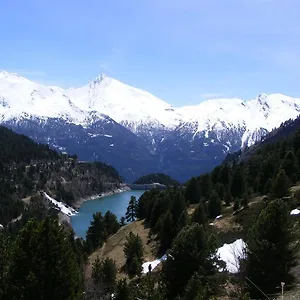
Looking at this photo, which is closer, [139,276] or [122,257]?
[139,276]

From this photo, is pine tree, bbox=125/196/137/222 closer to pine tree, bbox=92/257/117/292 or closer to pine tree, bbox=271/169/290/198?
pine tree, bbox=271/169/290/198

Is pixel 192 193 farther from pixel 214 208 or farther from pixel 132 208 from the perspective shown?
pixel 132 208

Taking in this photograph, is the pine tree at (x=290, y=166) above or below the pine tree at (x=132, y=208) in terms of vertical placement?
above

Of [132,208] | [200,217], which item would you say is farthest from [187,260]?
[132,208]

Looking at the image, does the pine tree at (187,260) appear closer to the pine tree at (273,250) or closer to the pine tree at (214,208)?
the pine tree at (273,250)

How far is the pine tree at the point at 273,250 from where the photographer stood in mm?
28984

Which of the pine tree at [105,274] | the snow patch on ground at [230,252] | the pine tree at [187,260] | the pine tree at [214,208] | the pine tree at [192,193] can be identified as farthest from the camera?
the pine tree at [192,193]

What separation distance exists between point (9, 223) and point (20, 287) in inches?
6659

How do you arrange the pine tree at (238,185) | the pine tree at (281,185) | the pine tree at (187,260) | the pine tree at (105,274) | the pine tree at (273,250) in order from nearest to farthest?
the pine tree at (273,250) → the pine tree at (187,260) → the pine tree at (105,274) → the pine tree at (281,185) → the pine tree at (238,185)

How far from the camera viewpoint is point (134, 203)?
136750mm

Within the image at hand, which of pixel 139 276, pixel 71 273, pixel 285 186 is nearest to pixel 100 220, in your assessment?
pixel 139 276

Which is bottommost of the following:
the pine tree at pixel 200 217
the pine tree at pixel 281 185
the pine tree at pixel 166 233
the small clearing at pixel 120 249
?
the small clearing at pixel 120 249

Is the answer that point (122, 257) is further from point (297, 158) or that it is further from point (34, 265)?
point (34, 265)

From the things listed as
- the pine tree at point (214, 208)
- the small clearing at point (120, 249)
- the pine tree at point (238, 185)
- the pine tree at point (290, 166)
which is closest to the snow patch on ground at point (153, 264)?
the small clearing at point (120, 249)
